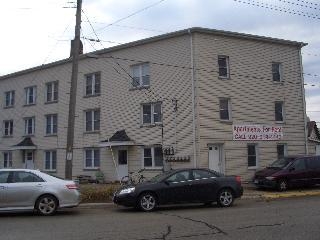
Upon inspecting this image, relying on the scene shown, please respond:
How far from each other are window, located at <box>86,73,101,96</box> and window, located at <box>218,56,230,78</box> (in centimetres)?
848

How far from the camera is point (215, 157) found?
90.4 ft

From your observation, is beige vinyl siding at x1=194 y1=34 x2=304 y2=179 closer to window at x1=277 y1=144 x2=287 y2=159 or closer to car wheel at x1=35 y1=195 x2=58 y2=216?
window at x1=277 y1=144 x2=287 y2=159

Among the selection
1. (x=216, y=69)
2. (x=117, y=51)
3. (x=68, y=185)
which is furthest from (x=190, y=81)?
(x=68, y=185)

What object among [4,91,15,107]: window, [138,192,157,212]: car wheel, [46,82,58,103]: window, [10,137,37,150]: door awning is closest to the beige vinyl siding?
[138,192,157,212]: car wheel

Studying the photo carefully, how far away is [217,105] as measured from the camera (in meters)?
27.5

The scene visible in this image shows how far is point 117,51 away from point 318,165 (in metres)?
14.3

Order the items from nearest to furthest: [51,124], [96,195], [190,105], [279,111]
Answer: [96,195], [190,105], [279,111], [51,124]

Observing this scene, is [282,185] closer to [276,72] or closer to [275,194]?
[275,194]

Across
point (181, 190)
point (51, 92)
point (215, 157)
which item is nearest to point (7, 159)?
point (51, 92)

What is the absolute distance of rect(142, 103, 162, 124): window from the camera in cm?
2866

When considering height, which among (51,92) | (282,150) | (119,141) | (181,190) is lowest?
(181,190)

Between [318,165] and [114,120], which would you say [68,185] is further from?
[114,120]

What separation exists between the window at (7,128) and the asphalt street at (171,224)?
2599cm

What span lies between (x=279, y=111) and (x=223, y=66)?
4.95m
